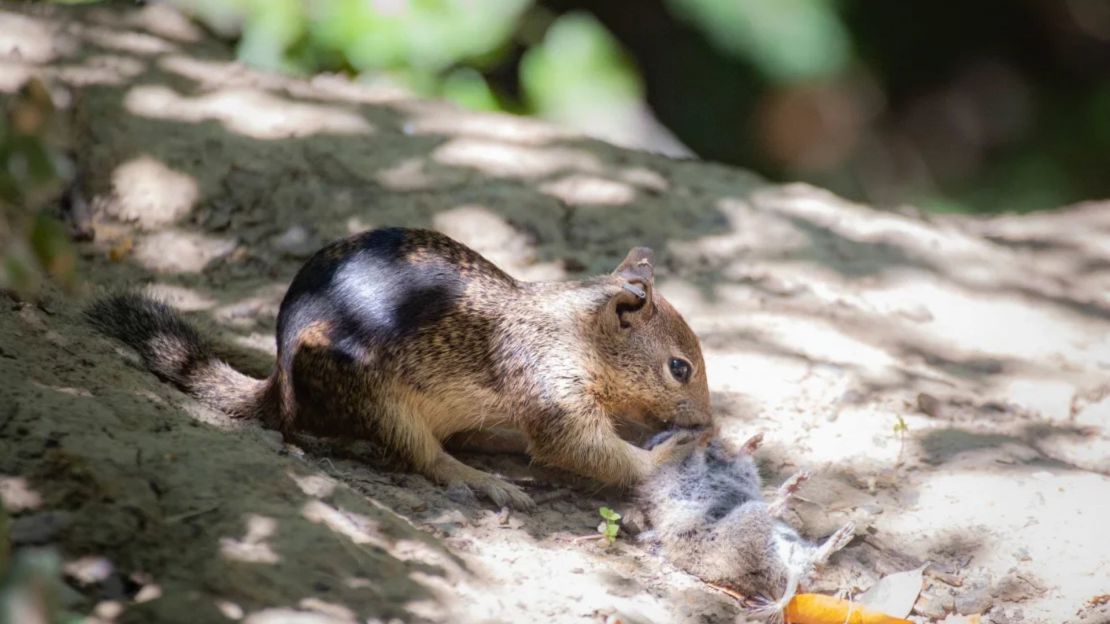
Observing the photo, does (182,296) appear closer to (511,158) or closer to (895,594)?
(511,158)

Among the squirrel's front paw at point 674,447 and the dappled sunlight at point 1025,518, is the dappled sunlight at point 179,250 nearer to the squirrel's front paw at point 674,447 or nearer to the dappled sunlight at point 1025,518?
the squirrel's front paw at point 674,447

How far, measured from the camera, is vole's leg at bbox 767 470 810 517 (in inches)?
138

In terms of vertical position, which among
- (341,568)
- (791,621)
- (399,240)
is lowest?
(791,621)

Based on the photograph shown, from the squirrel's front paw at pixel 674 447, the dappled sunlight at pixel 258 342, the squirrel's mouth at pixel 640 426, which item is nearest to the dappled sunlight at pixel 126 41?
the dappled sunlight at pixel 258 342

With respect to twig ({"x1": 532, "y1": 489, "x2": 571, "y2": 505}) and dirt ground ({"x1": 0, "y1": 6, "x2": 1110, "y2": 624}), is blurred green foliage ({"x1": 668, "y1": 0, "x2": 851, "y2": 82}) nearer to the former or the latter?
dirt ground ({"x1": 0, "y1": 6, "x2": 1110, "y2": 624})

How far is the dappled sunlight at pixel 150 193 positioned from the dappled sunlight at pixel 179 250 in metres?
0.09

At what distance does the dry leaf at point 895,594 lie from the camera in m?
3.29

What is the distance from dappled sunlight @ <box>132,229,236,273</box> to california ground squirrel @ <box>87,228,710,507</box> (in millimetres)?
907

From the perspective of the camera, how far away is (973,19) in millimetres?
7297

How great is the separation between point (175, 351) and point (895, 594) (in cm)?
249

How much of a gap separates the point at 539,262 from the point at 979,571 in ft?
7.76

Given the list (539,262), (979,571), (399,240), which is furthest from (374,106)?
(979,571)

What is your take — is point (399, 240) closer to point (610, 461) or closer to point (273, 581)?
point (610, 461)

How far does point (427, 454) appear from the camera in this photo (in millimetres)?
3688
